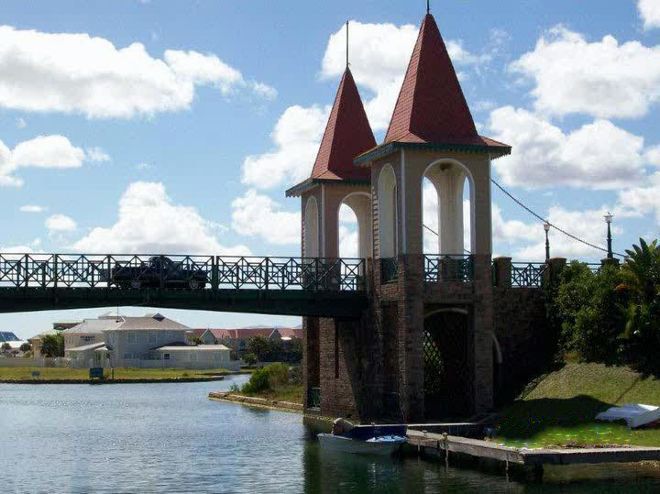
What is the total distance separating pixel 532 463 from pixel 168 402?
44.6 m

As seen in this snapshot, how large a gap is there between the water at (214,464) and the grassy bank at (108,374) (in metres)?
51.4

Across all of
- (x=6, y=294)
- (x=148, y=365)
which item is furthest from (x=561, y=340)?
(x=148, y=365)

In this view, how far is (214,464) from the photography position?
33719 mm

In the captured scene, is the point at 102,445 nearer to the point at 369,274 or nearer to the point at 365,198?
the point at 369,274

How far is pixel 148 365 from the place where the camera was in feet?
418

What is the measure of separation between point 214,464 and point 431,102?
639 inches

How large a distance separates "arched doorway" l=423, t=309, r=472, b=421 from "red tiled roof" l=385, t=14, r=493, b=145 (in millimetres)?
6691

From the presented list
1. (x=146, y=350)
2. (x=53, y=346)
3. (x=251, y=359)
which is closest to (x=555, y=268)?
(x=146, y=350)

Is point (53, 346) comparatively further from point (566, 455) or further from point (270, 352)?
point (566, 455)

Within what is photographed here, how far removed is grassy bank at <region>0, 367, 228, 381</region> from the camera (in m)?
107

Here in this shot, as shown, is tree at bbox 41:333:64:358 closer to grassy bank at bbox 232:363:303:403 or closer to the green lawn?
grassy bank at bbox 232:363:303:403

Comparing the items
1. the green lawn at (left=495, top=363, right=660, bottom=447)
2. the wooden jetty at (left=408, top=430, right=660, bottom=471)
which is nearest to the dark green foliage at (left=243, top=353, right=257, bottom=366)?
the green lawn at (left=495, top=363, right=660, bottom=447)

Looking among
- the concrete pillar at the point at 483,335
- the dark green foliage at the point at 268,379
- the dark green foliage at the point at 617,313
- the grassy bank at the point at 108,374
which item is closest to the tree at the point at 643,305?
the dark green foliage at the point at 617,313

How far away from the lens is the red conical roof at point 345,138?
4878 cm
